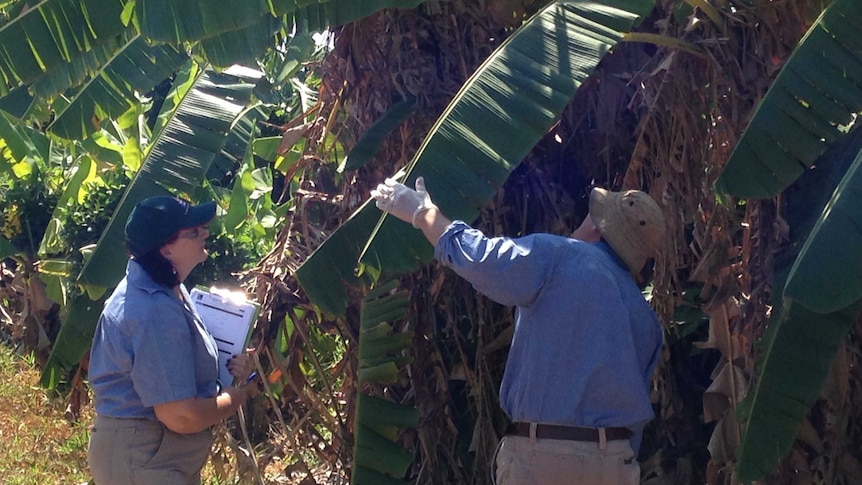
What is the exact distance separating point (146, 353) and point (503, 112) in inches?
58.1

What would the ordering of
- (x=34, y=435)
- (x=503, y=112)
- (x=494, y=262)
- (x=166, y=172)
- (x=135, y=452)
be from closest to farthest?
(x=494, y=262) < (x=503, y=112) < (x=135, y=452) < (x=166, y=172) < (x=34, y=435)

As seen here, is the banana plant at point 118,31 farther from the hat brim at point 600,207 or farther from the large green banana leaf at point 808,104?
the large green banana leaf at point 808,104

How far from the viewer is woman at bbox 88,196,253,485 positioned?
369 cm

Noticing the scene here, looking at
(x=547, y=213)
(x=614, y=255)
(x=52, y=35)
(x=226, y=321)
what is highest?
(x=52, y=35)

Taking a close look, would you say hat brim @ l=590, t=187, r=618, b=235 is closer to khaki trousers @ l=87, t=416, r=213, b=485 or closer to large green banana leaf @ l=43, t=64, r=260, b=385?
khaki trousers @ l=87, t=416, r=213, b=485

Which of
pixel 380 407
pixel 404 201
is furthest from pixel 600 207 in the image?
pixel 380 407

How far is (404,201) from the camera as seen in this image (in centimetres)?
340

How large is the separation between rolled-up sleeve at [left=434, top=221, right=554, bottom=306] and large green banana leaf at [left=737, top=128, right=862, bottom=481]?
2.47 feet

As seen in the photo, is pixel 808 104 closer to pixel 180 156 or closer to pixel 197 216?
pixel 197 216

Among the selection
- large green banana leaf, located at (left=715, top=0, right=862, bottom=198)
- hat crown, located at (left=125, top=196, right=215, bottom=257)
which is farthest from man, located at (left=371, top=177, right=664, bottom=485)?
hat crown, located at (left=125, top=196, right=215, bottom=257)

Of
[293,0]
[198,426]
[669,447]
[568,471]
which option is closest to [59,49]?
[293,0]

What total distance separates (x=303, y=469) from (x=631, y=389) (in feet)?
7.93

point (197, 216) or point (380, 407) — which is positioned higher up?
point (197, 216)

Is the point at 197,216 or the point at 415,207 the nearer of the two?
the point at 415,207
